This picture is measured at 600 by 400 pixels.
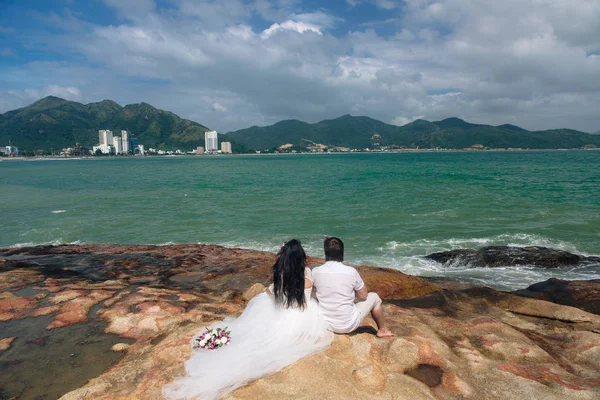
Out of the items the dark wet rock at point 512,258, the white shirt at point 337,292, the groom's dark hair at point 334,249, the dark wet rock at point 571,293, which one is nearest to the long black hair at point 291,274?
the white shirt at point 337,292

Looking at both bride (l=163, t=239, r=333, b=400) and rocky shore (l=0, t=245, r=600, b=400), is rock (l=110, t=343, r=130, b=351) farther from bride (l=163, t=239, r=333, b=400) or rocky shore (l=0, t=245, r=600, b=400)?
bride (l=163, t=239, r=333, b=400)

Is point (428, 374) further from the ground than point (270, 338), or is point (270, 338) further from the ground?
point (270, 338)

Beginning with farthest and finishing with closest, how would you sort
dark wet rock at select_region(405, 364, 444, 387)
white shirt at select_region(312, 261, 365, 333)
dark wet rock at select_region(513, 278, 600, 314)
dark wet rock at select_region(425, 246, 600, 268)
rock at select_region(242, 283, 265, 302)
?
dark wet rock at select_region(425, 246, 600, 268), dark wet rock at select_region(513, 278, 600, 314), rock at select_region(242, 283, 265, 302), white shirt at select_region(312, 261, 365, 333), dark wet rock at select_region(405, 364, 444, 387)

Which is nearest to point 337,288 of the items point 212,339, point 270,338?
point 270,338

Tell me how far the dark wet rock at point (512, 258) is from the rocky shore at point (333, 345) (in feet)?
14.1

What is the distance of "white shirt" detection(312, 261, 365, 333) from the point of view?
575cm

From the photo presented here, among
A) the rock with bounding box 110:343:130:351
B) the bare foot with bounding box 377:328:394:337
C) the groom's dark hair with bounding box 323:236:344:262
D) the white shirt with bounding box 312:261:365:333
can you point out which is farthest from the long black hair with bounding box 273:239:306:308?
the rock with bounding box 110:343:130:351

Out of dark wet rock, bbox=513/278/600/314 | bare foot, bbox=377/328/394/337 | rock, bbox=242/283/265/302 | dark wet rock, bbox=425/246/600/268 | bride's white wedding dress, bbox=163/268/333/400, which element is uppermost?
bride's white wedding dress, bbox=163/268/333/400

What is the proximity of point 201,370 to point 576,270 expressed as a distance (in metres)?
16.4

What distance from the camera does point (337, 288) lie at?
5750 mm

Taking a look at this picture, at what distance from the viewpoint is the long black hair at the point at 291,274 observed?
5516 mm

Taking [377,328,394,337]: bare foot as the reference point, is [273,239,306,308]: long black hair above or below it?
above

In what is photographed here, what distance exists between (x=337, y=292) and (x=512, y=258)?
13268 millimetres

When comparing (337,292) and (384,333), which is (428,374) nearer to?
(384,333)
